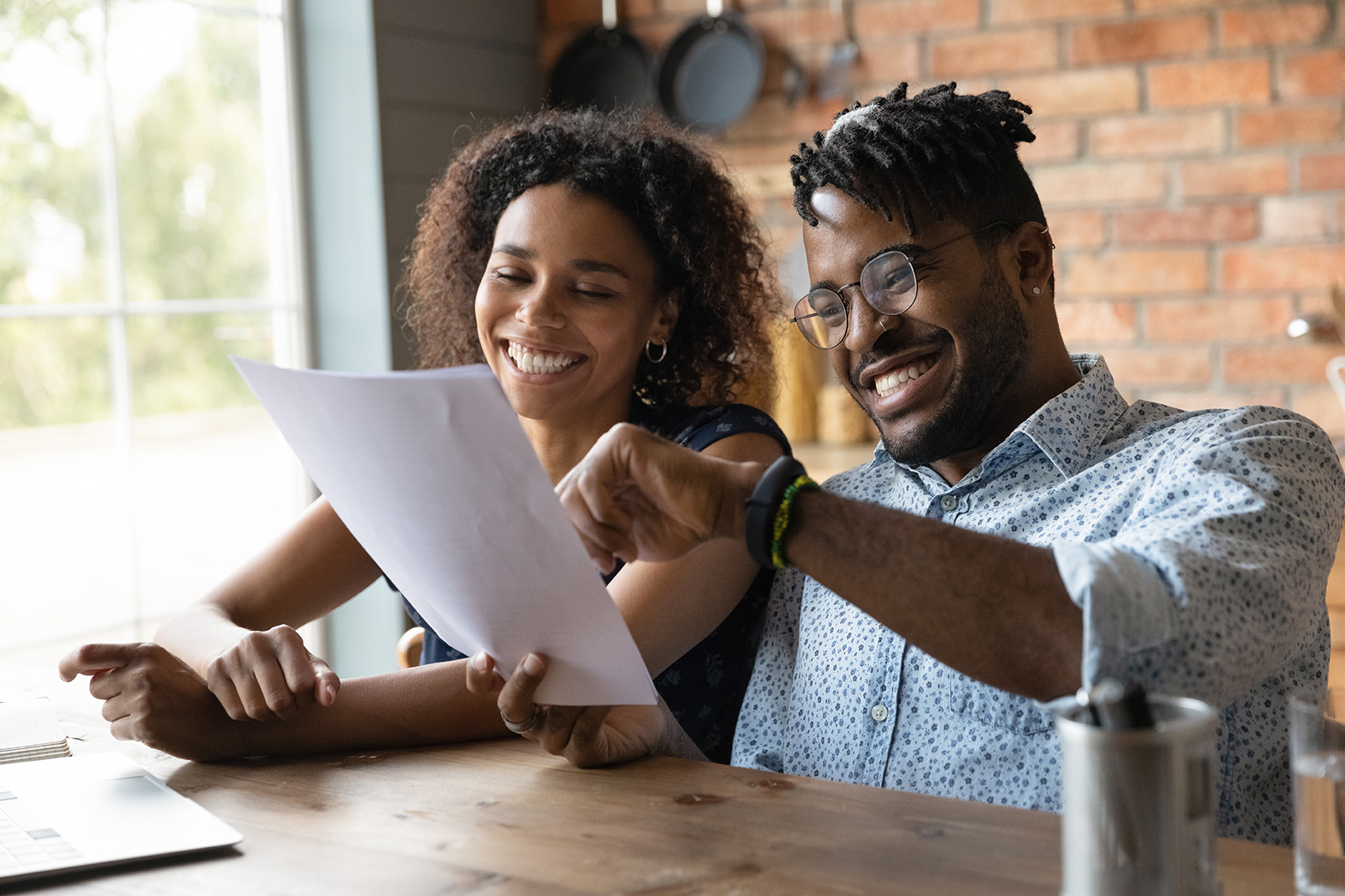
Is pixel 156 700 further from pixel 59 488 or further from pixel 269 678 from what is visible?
pixel 59 488

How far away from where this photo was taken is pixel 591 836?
3.03 feet

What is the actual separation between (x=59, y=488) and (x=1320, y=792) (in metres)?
2.43

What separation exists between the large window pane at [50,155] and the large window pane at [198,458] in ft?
0.64

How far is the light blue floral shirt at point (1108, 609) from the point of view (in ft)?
2.86

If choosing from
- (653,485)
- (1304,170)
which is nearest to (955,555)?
(653,485)

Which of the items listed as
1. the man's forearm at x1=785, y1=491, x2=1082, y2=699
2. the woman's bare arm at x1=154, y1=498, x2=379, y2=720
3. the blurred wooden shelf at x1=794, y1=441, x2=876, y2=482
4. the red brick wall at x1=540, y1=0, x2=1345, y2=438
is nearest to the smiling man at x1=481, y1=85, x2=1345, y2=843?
the man's forearm at x1=785, y1=491, x2=1082, y2=699

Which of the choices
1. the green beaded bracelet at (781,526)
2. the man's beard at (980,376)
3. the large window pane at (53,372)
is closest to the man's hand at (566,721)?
the green beaded bracelet at (781,526)

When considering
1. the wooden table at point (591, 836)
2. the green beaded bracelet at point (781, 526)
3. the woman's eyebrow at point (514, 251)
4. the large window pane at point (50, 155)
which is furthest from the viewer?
the large window pane at point (50, 155)

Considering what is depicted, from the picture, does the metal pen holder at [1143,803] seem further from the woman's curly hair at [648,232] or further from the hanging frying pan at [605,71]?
the hanging frying pan at [605,71]

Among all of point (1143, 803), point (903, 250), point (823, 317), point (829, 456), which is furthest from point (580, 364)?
point (829, 456)

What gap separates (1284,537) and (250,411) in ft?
8.29

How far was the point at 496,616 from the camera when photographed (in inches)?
40.6

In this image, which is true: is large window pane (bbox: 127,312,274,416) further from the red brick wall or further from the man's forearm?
the man's forearm

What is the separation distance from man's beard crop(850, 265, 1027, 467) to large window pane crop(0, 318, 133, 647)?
1.90 metres
